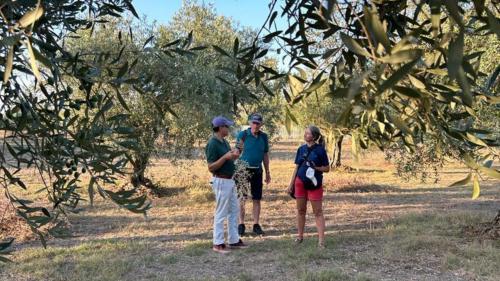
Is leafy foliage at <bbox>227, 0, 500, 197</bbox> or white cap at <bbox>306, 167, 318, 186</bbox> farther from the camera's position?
white cap at <bbox>306, 167, 318, 186</bbox>

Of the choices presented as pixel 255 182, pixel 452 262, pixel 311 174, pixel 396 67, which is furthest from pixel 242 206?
pixel 396 67

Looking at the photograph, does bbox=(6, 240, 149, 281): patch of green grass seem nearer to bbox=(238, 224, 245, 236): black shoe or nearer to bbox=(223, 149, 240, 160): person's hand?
bbox=(238, 224, 245, 236): black shoe

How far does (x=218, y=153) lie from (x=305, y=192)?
1.28m

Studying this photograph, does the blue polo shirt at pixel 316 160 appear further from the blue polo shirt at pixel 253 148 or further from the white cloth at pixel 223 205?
the blue polo shirt at pixel 253 148

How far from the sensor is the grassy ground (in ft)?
18.6

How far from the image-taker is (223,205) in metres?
6.39

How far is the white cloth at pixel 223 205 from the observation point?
6.35 metres

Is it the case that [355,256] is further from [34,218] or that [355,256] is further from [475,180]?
[475,180]

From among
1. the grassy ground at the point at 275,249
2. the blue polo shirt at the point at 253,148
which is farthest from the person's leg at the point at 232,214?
the blue polo shirt at the point at 253,148

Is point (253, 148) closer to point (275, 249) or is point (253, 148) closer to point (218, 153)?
point (218, 153)

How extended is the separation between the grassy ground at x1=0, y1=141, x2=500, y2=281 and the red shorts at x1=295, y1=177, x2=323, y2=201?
0.66 m

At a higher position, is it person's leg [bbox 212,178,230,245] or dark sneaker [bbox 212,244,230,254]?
person's leg [bbox 212,178,230,245]

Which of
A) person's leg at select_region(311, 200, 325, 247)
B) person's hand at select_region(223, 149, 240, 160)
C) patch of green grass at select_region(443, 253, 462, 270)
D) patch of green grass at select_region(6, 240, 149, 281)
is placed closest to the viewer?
patch of green grass at select_region(6, 240, 149, 281)

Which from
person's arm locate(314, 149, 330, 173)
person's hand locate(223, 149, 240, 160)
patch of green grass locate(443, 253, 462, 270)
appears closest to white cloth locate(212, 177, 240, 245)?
person's hand locate(223, 149, 240, 160)
